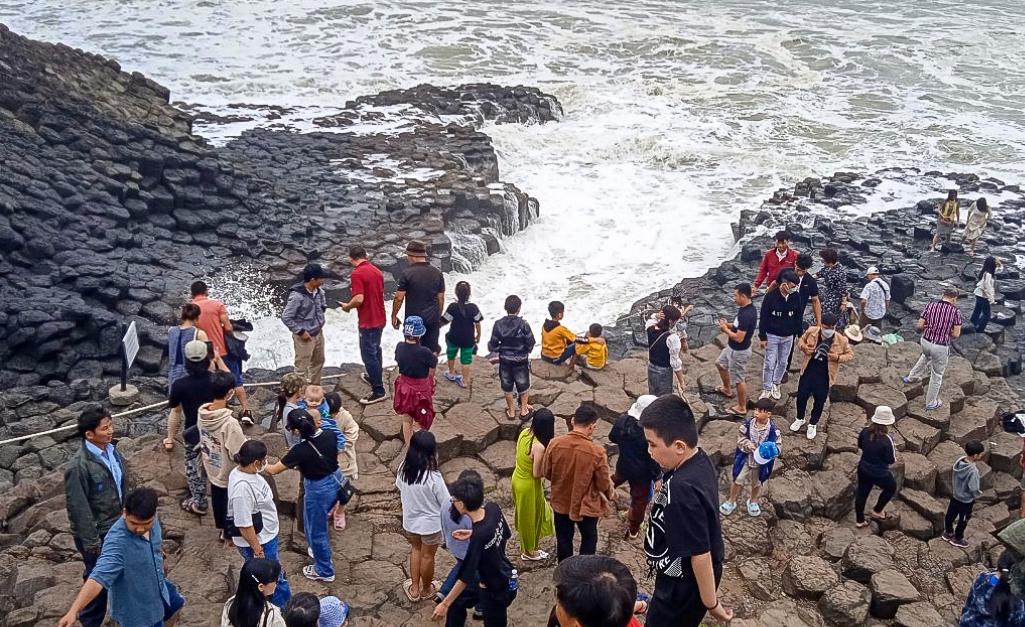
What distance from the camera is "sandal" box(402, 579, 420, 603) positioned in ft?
22.4

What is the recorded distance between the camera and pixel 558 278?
59.4 ft

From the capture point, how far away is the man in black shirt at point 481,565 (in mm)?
5535

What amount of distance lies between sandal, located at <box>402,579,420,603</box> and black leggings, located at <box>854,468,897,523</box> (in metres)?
4.74

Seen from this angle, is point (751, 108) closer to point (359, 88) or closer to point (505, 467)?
point (359, 88)

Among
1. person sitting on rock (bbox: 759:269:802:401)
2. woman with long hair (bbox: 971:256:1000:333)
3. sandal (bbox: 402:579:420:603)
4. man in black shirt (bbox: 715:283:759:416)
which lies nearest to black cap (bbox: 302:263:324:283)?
sandal (bbox: 402:579:420:603)

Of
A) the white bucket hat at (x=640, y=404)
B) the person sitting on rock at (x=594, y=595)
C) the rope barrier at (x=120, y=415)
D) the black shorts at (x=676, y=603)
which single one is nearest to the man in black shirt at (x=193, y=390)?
the rope barrier at (x=120, y=415)

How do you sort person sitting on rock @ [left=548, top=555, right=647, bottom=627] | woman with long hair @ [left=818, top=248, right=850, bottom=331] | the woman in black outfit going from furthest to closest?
1. woman with long hair @ [left=818, top=248, right=850, bottom=331]
2. the woman in black outfit
3. person sitting on rock @ [left=548, top=555, right=647, bottom=627]

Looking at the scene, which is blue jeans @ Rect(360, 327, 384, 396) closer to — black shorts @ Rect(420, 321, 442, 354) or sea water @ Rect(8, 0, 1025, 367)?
black shorts @ Rect(420, 321, 442, 354)

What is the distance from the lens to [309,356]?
9.69m

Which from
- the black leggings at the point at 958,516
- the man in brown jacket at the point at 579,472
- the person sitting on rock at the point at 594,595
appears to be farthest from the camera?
the black leggings at the point at 958,516

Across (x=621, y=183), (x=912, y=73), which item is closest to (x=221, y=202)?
(x=621, y=183)

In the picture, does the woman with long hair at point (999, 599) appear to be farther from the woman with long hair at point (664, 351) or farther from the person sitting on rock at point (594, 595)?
the woman with long hair at point (664, 351)

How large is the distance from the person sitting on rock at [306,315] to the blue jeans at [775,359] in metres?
5.37

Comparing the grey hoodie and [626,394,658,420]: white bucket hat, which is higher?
[626,394,658,420]: white bucket hat
